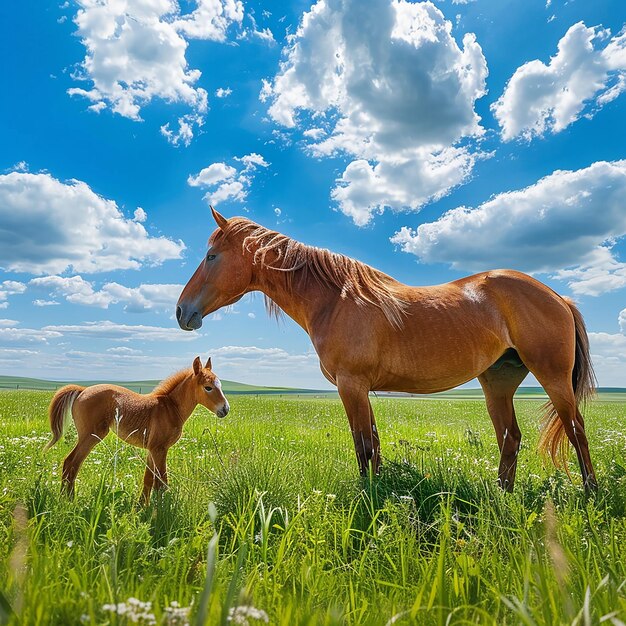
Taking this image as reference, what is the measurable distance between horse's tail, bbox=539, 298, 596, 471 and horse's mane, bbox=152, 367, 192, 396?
15.3 ft

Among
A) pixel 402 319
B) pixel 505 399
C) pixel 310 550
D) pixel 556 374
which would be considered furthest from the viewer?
pixel 505 399

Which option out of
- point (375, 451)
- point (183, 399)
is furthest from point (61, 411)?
point (375, 451)

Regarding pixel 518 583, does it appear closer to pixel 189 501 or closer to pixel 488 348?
pixel 189 501

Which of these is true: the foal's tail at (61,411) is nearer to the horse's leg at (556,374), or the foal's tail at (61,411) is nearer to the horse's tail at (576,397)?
the horse's leg at (556,374)

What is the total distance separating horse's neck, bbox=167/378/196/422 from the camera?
19.3ft

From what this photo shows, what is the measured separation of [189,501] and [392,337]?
2532mm

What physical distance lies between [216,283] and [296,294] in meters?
0.93

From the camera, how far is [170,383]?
20.3ft

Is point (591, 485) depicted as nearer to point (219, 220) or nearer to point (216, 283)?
point (216, 283)

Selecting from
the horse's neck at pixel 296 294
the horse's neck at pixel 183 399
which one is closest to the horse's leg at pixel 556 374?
the horse's neck at pixel 296 294

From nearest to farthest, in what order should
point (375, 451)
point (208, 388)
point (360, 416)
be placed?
point (360, 416)
point (375, 451)
point (208, 388)

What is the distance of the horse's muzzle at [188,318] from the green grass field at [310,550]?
167 cm

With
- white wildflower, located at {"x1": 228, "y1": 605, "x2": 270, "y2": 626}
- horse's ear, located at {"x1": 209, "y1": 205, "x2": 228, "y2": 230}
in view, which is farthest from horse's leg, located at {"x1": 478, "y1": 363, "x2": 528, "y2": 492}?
white wildflower, located at {"x1": 228, "y1": 605, "x2": 270, "y2": 626}

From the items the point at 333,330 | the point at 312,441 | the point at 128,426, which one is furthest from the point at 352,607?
the point at 312,441
